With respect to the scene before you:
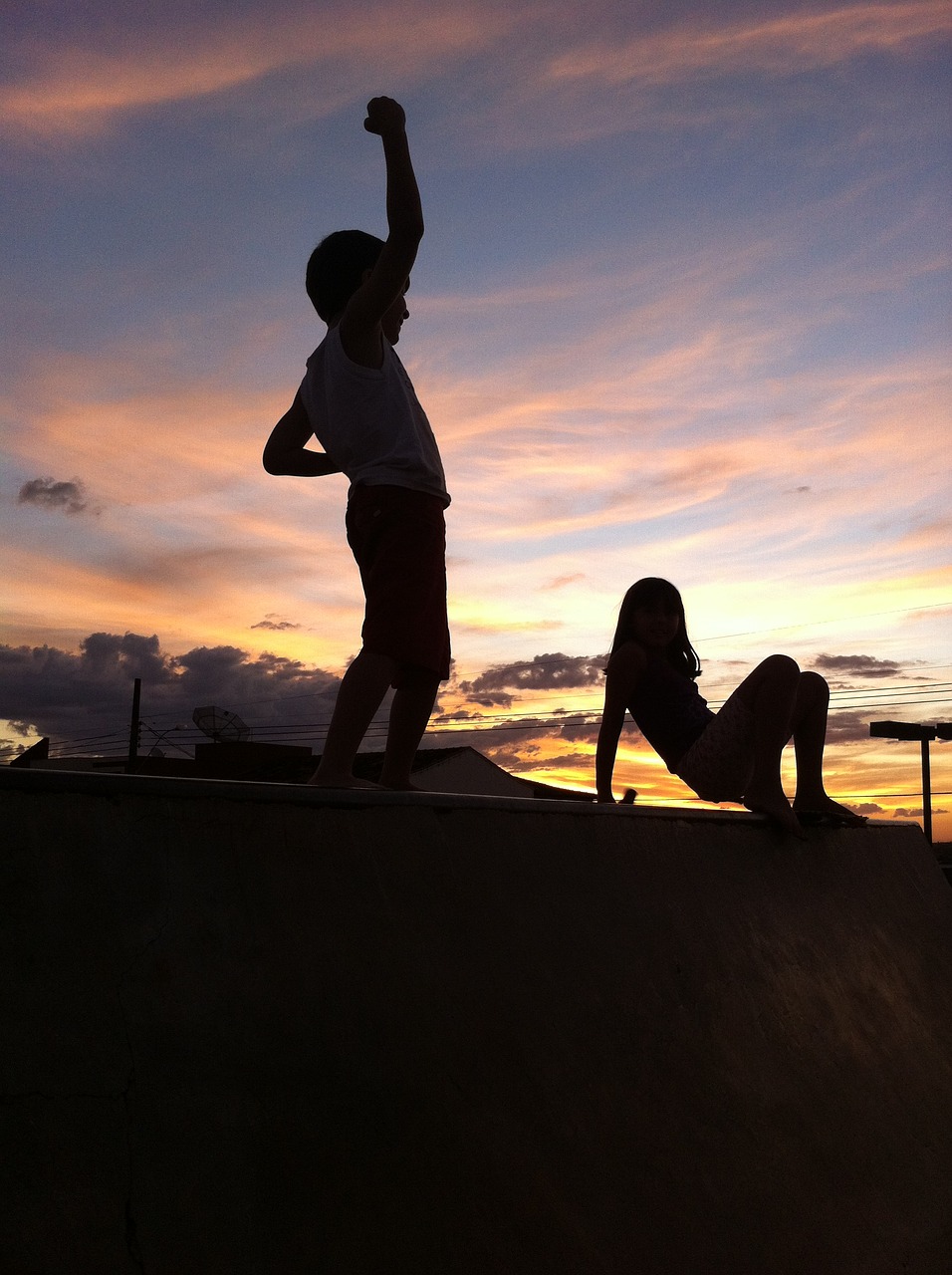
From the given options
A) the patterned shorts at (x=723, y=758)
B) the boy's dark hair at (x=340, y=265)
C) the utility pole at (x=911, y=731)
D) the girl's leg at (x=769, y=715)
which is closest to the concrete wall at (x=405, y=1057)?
the girl's leg at (x=769, y=715)

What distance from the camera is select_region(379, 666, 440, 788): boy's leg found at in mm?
2910

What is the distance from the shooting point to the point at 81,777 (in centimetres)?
155

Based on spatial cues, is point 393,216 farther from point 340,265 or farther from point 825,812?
point 825,812

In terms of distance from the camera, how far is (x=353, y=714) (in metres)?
2.63

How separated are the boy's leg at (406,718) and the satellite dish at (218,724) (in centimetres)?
3152

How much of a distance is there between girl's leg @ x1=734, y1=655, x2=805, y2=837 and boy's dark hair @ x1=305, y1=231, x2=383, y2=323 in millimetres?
1875

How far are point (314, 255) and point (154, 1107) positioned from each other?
2580mm

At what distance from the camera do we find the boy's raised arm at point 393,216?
265 centimetres

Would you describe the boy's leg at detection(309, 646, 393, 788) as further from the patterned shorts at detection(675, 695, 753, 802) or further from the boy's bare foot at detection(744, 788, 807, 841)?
the patterned shorts at detection(675, 695, 753, 802)

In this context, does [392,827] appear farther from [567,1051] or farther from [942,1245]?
[942,1245]

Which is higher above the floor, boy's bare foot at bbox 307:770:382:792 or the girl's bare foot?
boy's bare foot at bbox 307:770:382:792

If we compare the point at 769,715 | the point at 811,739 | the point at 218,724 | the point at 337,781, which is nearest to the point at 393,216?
the point at 337,781

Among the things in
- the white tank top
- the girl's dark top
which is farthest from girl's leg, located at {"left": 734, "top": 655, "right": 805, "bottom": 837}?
the white tank top

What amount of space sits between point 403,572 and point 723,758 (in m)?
1.68
